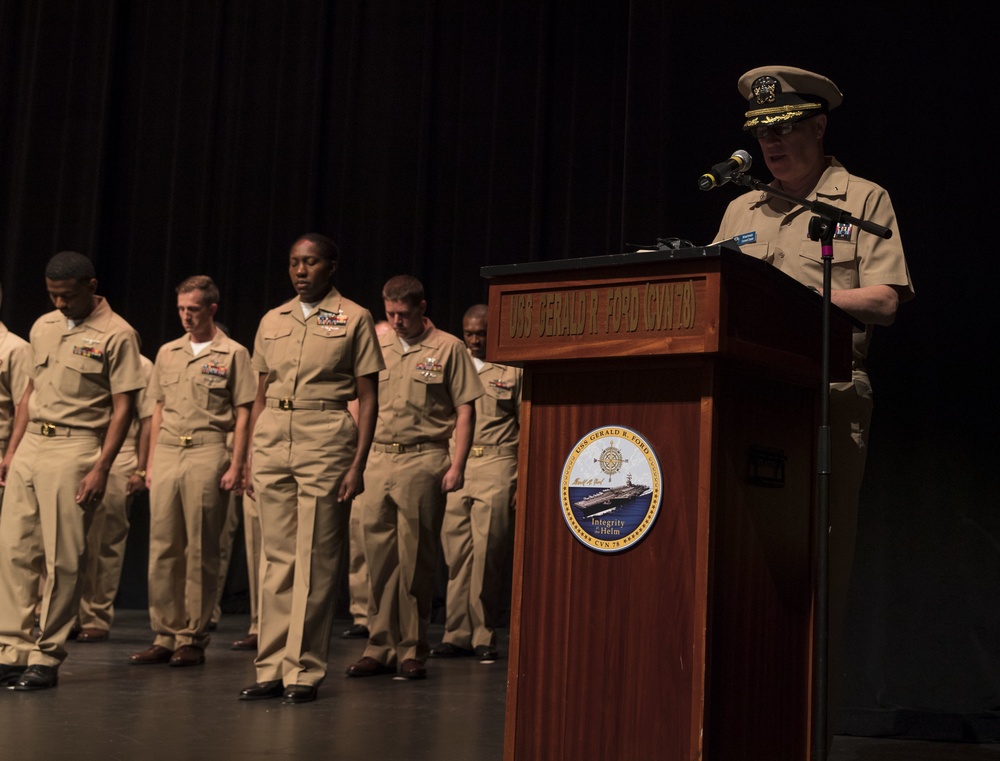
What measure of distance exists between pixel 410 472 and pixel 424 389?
363 mm

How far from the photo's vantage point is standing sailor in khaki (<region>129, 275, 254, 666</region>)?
194 inches

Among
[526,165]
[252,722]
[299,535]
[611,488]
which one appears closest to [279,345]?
[299,535]

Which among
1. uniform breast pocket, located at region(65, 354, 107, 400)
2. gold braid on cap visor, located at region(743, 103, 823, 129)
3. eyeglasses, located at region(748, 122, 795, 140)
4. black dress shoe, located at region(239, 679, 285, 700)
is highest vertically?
gold braid on cap visor, located at region(743, 103, 823, 129)

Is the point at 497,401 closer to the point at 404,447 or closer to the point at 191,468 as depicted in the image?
the point at 404,447

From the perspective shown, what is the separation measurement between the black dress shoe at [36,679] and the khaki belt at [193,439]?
125 cm

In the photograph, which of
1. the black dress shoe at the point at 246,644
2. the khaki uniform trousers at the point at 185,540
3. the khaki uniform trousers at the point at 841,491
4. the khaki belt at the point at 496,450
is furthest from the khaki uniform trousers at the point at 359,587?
the khaki uniform trousers at the point at 841,491

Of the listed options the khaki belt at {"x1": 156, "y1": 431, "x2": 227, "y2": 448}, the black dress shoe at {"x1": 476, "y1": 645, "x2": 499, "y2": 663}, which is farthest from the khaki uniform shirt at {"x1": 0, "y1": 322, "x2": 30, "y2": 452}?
the black dress shoe at {"x1": 476, "y1": 645, "x2": 499, "y2": 663}

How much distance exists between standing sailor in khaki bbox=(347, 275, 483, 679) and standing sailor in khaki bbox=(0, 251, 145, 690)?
1107 mm

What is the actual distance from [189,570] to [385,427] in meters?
1.00

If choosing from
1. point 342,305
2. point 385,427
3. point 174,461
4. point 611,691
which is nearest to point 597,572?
point 611,691

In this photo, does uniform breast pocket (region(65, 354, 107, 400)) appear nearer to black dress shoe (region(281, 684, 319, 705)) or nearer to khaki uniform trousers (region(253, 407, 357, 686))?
khaki uniform trousers (region(253, 407, 357, 686))

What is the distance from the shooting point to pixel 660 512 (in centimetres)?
191

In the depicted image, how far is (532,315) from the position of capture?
2035 millimetres

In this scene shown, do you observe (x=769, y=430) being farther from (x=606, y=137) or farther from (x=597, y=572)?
(x=606, y=137)
